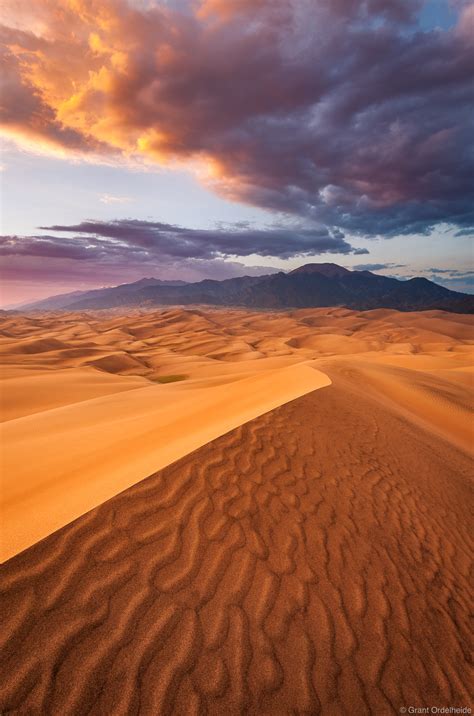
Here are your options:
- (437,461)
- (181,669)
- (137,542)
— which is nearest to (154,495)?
(137,542)

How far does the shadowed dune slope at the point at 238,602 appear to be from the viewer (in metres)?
2.20

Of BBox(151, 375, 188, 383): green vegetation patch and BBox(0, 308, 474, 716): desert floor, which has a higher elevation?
BBox(0, 308, 474, 716): desert floor

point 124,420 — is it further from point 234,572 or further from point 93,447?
point 234,572

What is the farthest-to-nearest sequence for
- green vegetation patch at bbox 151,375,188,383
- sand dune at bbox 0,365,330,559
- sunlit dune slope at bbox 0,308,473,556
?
green vegetation patch at bbox 151,375,188,383 < sunlit dune slope at bbox 0,308,473,556 < sand dune at bbox 0,365,330,559

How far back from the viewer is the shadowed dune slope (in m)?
2.20

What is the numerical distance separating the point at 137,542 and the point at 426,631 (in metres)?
2.85

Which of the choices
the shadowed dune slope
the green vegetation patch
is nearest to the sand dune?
the shadowed dune slope

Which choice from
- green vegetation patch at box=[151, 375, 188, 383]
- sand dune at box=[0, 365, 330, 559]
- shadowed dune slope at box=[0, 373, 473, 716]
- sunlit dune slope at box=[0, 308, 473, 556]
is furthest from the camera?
green vegetation patch at box=[151, 375, 188, 383]

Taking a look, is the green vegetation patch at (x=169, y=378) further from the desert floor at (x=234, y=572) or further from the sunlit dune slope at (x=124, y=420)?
the desert floor at (x=234, y=572)

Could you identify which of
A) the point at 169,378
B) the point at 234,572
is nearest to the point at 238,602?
the point at 234,572

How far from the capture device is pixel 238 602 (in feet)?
9.17

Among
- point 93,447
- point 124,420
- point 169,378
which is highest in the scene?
point 93,447

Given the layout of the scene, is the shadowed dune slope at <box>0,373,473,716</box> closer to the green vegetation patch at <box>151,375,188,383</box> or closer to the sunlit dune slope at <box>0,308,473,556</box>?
the sunlit dune slope at <box>0,308,473,556</box>

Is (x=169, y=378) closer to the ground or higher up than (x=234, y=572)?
closer to the ground
